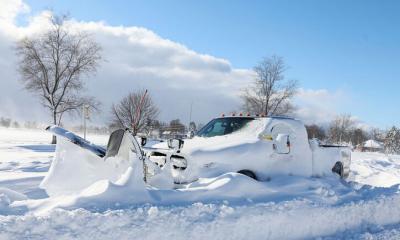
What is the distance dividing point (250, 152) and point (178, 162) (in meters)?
1.25

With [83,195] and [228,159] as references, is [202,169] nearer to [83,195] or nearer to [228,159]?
[228,159]

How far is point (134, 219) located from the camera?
412cm

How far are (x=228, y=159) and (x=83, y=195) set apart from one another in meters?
2.62

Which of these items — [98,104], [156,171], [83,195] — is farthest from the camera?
[98,104]

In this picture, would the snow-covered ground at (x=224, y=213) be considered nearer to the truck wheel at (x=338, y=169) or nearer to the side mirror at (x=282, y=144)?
the side mirror at (x=282, y=144)

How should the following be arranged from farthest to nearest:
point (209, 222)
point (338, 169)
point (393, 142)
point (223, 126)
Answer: point (393, 142), point (338, 169), point (223, 126), point (209, 222)

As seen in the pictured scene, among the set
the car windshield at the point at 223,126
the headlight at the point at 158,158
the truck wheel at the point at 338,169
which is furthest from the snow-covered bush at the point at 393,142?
the headlight at the point at 158,158

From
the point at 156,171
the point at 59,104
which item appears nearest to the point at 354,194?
the point at 156,171

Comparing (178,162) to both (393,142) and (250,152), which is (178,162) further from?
(393,142)

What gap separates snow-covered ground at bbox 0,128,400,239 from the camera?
386 centimetres

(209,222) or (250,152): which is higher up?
(250,152)

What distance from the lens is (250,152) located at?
6.64 metres

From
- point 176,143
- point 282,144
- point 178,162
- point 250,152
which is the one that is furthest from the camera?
point 282,144

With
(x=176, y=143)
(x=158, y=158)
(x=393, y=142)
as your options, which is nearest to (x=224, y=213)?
(x=176, y=143)
